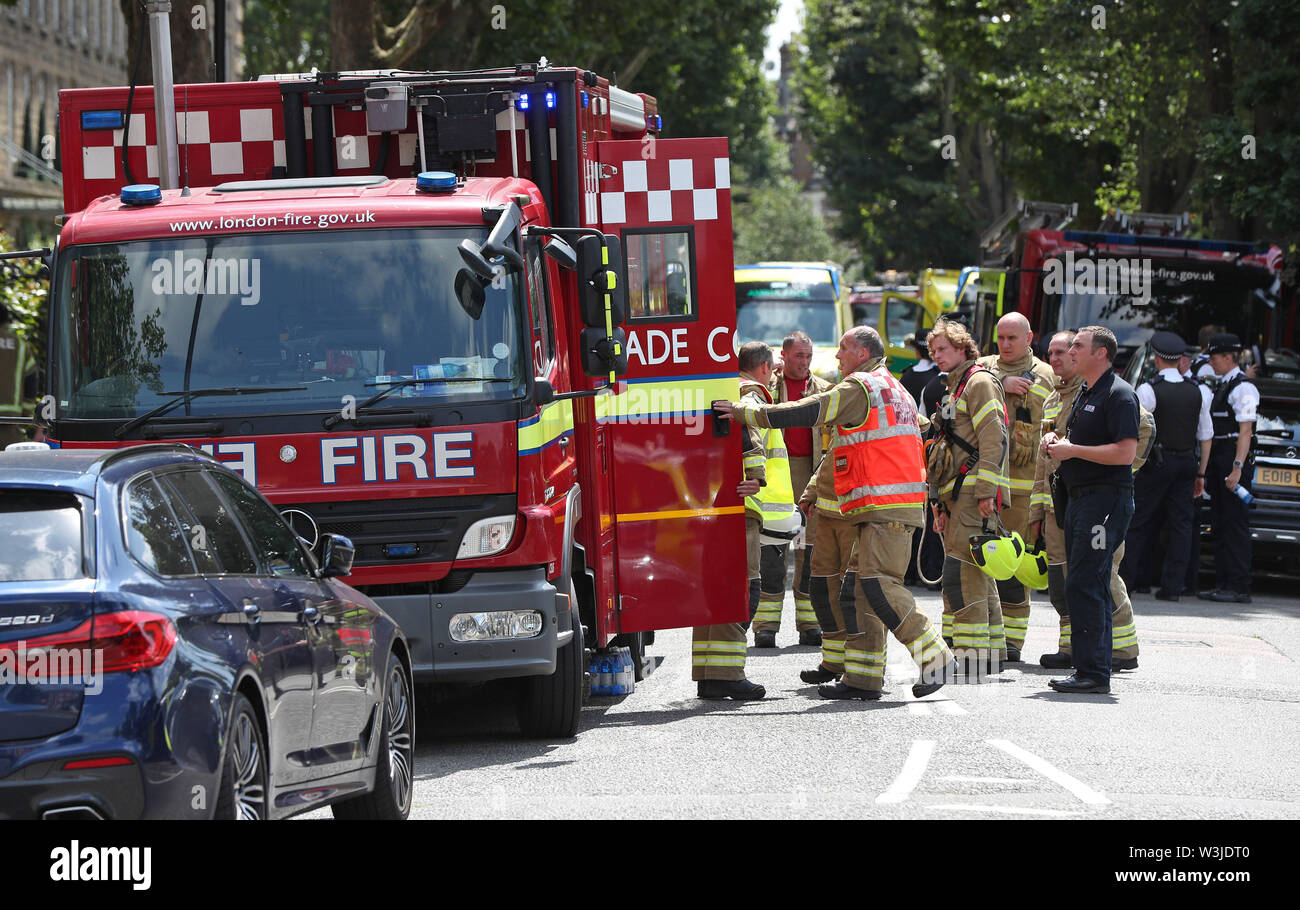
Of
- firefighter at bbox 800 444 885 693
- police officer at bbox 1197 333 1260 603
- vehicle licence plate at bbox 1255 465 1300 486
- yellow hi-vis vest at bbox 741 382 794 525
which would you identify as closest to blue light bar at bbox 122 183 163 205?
firefighter at bbox 800 444 885 693

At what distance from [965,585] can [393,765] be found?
522cm

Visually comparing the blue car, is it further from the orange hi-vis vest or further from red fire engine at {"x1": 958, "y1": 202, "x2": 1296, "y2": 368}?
red fire engine at {"x1": 958, "y1": 202, "x2": 1296, "y2": 368}

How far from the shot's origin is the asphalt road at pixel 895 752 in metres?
7.56

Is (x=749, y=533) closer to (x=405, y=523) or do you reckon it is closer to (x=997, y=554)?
(x=997, y=554)

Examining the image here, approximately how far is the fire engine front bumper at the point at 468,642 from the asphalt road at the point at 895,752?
43 centimetres

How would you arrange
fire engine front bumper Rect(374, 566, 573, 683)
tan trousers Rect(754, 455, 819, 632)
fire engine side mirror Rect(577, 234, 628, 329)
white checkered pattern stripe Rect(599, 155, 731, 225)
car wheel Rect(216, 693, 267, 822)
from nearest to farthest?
1. car wheel Rect(216, 693, 267, 822)
2. fire engine front bumper Rect(374, 566, 573, 683)
3. fire engine side mirror Rect(577, 234, 628, 329)
4. white checkered pattern stripe Rect(599, 155, 731, 225)
5. tan trousers Rect(754, 455, 819, 632)

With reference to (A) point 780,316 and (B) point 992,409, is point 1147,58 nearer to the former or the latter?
(A) point 780,316

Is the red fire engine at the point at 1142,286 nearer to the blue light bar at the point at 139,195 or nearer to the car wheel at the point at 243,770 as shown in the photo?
the blue light bar at the point at 139,195

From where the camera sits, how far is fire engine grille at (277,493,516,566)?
8.61 metres

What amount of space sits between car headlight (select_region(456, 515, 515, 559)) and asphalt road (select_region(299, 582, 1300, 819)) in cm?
94

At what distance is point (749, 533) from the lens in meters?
12.0
